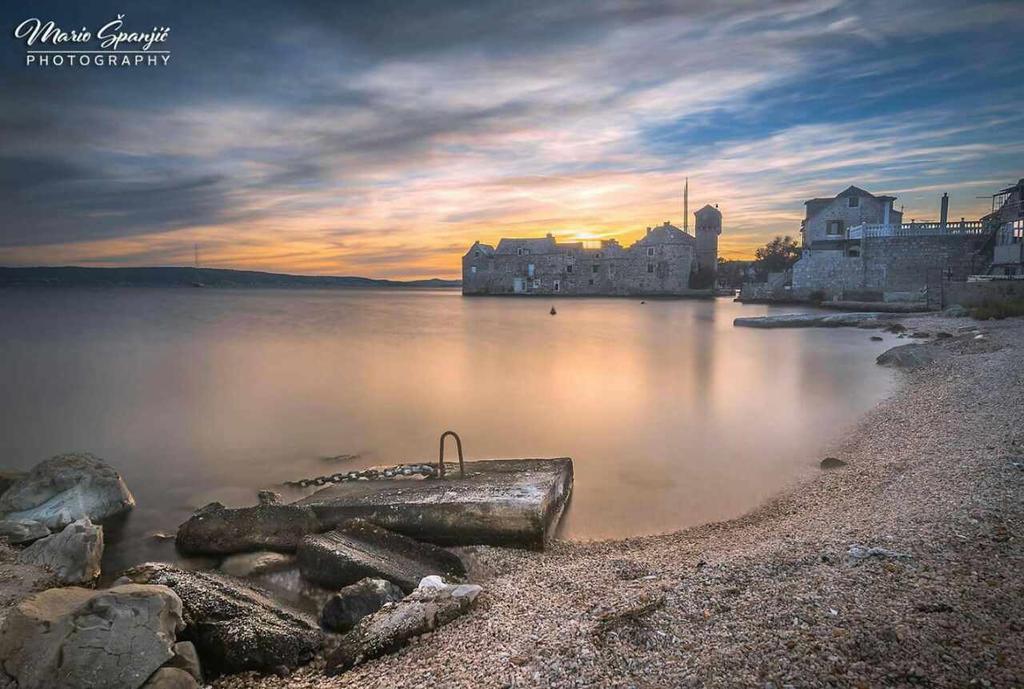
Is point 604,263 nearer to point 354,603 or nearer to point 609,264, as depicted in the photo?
point 609,264

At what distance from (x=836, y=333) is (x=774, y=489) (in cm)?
2059

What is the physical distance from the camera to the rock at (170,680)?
3.08 metres

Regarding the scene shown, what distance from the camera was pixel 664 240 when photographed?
2485 inches

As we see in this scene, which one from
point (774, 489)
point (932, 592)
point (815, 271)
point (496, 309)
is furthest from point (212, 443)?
point (496, 309)

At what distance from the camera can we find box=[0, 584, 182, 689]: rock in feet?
9.83

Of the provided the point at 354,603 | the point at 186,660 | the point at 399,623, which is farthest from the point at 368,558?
the point at 186,660

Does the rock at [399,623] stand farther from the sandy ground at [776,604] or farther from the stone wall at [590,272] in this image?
the stone wall at [590,272]

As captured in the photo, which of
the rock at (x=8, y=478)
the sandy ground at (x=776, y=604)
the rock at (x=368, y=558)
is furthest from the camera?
→ the rock at (x=8, y=478)

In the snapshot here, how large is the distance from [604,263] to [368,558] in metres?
63.5

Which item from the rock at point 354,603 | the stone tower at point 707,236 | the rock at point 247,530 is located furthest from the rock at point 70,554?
the stone tower at point 707,236

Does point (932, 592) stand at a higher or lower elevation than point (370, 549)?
higher

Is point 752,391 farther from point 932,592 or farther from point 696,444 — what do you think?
point 932,592

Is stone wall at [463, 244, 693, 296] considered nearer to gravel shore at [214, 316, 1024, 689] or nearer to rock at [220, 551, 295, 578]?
gravel shore at [214, 316, 1024, 689]

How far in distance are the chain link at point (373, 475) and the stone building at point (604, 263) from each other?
59544 millimetres
